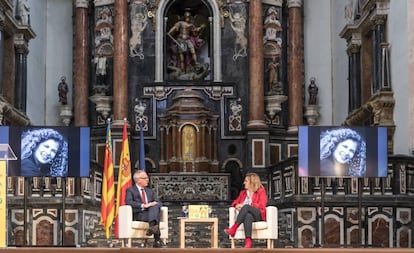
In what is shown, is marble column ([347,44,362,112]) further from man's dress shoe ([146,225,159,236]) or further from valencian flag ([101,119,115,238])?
man's dress shoe ([146,225,159,236])

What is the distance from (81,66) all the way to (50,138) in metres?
9.90

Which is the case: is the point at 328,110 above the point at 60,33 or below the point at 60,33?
below

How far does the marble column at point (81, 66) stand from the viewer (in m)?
27.0

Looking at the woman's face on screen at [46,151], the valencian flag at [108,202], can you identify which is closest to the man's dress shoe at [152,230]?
the valencian flag at [108,202]

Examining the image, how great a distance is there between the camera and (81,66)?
27172mm

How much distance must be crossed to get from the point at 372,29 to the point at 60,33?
9.54m

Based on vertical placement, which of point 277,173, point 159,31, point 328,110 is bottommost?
point 277,173

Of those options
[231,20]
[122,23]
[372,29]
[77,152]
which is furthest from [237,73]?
[77,152]

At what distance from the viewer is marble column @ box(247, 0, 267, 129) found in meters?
26.3

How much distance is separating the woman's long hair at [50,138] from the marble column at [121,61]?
8.76 m

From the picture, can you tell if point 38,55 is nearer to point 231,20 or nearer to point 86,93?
point 86,93

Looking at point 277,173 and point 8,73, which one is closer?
point 277,173

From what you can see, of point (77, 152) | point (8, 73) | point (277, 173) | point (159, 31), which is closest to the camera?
point (77, 152)

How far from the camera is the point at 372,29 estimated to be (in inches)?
908
